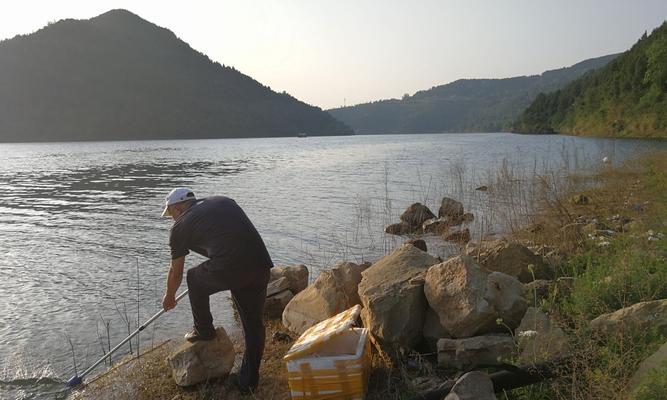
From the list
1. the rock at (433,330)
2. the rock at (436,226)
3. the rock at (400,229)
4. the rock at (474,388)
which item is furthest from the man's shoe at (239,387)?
the rock at (436,226)

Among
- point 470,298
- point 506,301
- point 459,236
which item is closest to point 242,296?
point 470,298

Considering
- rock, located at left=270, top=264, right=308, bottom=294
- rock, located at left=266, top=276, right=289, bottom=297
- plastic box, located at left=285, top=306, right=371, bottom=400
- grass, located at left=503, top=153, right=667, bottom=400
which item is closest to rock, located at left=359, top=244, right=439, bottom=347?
Answer: plastic box, located at left=285, top=306, right=371, bottom=400

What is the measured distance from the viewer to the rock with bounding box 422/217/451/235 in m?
14.2

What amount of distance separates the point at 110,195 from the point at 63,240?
36.8ft

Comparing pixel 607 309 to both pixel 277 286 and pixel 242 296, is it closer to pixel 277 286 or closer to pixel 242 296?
pixel 242 296

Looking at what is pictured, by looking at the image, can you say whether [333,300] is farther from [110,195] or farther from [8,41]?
[8,41]

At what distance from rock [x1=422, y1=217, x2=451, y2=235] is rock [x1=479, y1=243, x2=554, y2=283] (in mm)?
7226

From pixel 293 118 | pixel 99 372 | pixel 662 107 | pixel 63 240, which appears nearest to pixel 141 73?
pixel 293 118

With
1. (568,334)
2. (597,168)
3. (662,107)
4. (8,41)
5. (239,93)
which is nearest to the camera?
(568,334)

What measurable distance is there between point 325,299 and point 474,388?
271 cm

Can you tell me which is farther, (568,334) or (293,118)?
(293,118)

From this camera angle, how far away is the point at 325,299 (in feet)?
20.5

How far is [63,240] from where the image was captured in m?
14.5

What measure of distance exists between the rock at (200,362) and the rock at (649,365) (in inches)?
154
